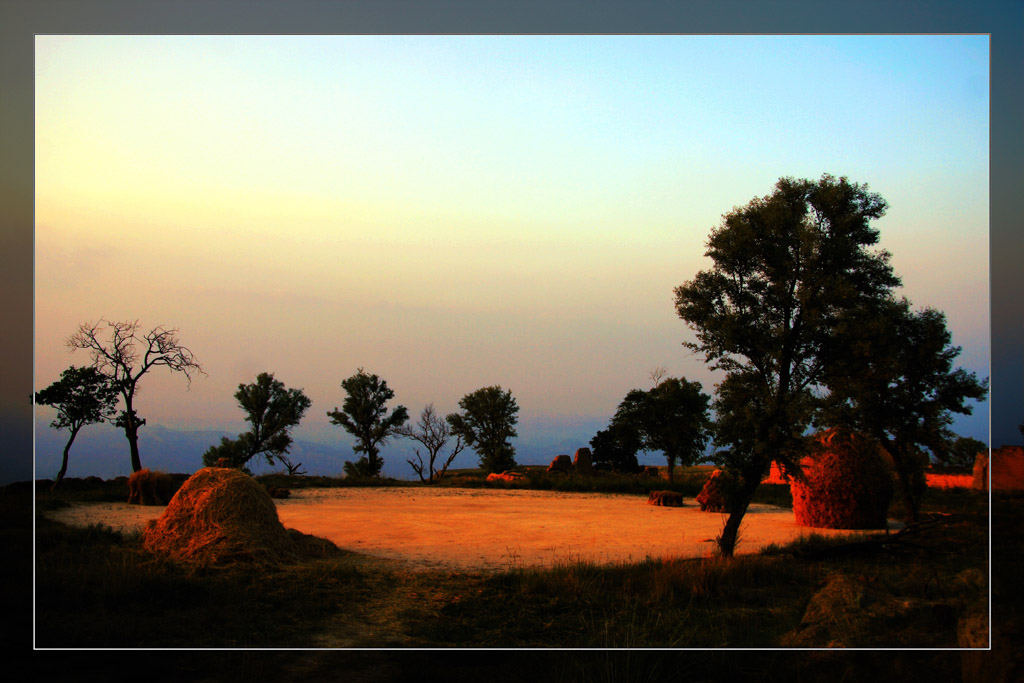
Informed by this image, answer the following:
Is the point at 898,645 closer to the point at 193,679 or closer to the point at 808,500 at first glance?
the point at 808,500

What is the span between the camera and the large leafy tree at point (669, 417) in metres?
11.7

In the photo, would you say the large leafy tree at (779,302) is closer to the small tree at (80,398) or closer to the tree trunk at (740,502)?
the tree trunk at (740,502)

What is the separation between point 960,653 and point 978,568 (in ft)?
6.51

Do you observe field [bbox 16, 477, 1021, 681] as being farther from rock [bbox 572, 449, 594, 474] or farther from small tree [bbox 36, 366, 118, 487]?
rock [bbox 572, 449, 594, 474]

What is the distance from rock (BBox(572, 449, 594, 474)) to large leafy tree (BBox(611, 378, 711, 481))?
22.9ft

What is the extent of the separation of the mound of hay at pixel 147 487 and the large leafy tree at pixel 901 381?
10212mm

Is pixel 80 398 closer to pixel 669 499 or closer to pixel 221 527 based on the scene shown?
pixel 221 527

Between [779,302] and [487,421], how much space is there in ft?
28.8

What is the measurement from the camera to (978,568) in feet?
24.6

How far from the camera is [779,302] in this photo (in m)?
7.95

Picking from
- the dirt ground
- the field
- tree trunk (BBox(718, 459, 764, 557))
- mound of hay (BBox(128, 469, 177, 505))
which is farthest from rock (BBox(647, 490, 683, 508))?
mound of hay (BBox(128, 469, 177, 505))

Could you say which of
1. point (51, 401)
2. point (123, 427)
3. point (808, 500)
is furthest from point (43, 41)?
point (808, 500)

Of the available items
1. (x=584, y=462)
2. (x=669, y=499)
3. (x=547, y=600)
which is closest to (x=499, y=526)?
(x=547, y=600)

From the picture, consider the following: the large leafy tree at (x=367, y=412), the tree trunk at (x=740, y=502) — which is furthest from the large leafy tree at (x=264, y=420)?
the tree trunk at (x=740, y=502)
